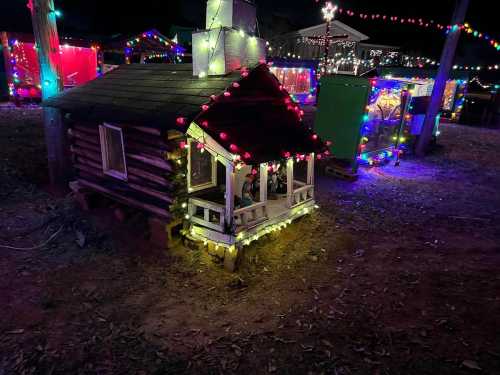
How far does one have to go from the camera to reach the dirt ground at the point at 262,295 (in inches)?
202

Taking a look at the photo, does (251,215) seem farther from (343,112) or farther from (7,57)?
(7,57)

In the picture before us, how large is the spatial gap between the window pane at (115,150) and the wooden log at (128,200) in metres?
0.69

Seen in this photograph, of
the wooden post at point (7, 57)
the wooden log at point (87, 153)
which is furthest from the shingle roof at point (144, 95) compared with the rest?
the wooden post at point (7, 57)

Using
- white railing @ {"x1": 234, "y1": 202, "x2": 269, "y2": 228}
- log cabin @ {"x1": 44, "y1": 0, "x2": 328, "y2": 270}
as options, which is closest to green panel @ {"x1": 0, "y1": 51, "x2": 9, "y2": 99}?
log cabin @ {"x1": 44, "y1": 0, "x2": 328, "y2": 270}

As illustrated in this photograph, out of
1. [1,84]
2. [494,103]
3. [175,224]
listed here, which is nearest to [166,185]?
[175,224]

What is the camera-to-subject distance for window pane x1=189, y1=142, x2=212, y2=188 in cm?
866

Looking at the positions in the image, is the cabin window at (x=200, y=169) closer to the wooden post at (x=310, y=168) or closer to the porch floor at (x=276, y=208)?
the porch floor at (x=276, y=208)

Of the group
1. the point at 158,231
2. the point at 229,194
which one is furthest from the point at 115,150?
the point at 229,194

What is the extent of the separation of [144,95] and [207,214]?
3.44 metres

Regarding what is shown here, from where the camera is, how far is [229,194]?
7.11 m

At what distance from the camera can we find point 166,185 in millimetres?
7793

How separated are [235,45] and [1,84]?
1951 centimetres

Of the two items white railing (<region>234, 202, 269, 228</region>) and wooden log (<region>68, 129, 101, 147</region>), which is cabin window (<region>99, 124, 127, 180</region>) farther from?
white railing (<region>234, 202, 269, 228</region>)

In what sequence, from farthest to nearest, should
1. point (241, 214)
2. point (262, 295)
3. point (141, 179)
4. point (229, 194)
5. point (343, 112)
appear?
point (343, 112) → point (141, 179) → point (241, 214) → point (229, 194) → point (262, 295)
